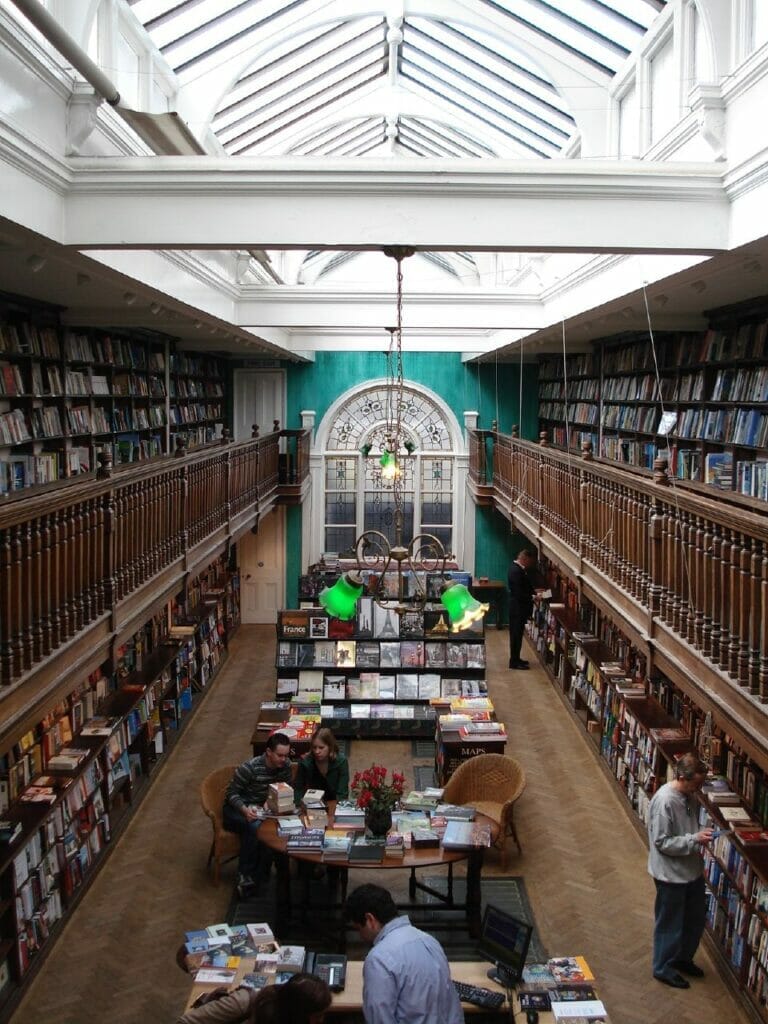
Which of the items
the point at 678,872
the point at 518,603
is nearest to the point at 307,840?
the point at 678,872

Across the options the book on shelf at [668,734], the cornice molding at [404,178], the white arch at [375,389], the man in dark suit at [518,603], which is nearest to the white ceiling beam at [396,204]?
the cornice molding at [404,178]

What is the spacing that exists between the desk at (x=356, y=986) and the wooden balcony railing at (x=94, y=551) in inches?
66.0

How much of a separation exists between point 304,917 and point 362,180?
444 cm

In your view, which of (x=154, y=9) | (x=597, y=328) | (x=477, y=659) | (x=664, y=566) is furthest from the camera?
(x=477, y=659)

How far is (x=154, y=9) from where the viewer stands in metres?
6.19

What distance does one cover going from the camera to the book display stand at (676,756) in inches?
211

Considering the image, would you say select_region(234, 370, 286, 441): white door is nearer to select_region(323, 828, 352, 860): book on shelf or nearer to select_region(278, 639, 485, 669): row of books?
select_region(278, 639, 485, 669): row of books

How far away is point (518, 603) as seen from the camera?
42.1 feet

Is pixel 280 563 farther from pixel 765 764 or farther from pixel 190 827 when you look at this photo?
pixel 765 764

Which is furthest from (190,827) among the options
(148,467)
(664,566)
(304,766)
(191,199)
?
(191,199)

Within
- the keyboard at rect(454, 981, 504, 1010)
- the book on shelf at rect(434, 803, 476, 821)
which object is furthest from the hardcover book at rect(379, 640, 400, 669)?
the keyboard at rect(454, 981, 504, 1010)

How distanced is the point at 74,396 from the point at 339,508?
9028mm

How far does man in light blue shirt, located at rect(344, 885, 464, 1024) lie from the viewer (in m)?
3.91

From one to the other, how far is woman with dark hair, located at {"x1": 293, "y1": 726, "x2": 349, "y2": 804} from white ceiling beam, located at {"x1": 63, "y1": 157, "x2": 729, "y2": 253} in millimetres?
3439
